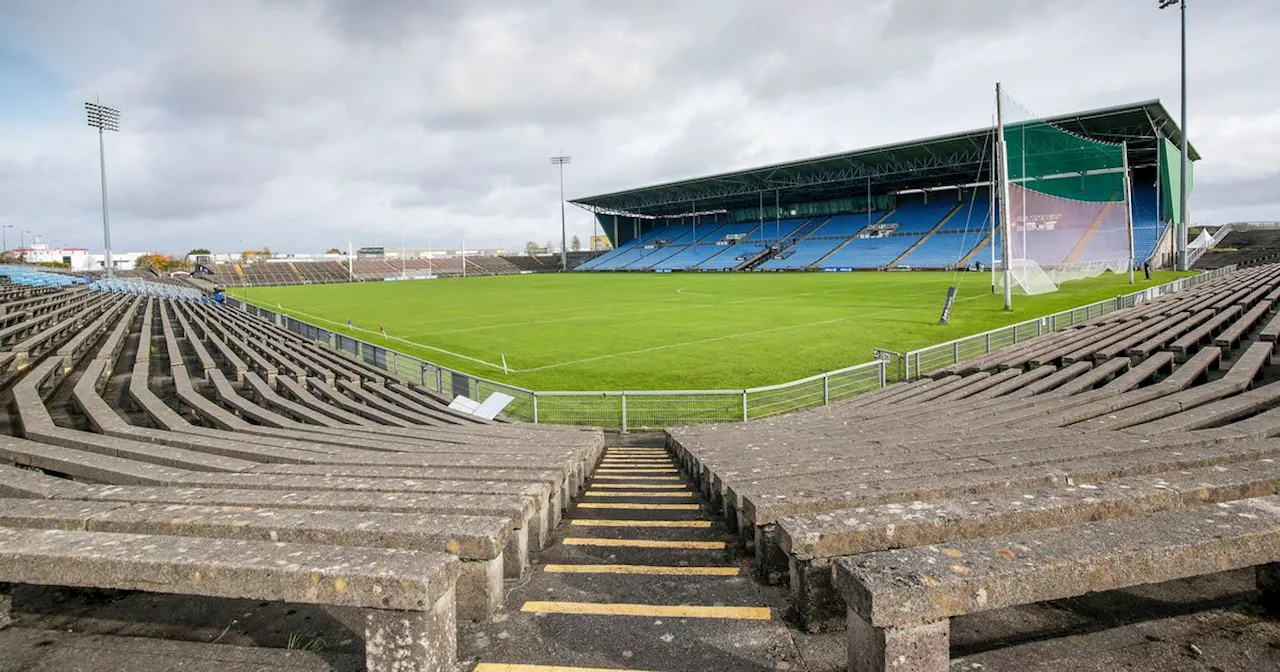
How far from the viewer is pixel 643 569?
4207mm

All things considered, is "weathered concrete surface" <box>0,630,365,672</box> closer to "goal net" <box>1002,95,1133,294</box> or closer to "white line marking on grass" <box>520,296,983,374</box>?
"white line marking on grass" <box>520,296,983,374</box>

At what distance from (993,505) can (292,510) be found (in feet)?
11.7

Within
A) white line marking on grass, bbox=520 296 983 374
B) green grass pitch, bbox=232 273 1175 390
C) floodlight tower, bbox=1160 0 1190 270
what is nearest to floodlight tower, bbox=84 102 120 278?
green grass pitch, bbox=232 273 1175 390

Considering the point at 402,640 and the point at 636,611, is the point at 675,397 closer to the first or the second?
the point at 636,611

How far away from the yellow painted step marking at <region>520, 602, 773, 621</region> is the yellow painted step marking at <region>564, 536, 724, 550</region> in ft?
3.96

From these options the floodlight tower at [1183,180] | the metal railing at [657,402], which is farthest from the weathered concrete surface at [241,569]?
the floodlight tower at [1183,180]

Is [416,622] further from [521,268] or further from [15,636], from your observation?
[521,268]

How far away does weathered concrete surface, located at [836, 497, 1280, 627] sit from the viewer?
227 cm

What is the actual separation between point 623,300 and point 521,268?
81.5 meters

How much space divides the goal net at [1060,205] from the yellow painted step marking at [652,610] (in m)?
32.4

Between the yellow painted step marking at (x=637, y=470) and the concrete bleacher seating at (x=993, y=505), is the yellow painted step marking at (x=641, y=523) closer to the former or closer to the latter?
the concrete bleacher seating at (x=993, y=505)

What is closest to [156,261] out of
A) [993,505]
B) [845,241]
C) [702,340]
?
[845,241]

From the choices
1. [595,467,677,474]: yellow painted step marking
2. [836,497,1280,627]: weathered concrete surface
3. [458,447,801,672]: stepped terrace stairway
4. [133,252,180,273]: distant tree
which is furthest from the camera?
[133,252,180,273]: distant tree

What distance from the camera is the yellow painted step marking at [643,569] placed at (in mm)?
4105
